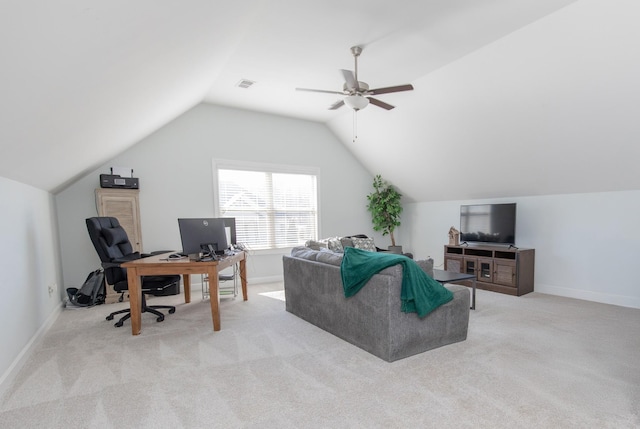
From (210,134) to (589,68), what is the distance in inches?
195

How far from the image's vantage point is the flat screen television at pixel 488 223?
4.62 meters

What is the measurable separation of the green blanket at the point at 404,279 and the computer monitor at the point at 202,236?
1.57 meters

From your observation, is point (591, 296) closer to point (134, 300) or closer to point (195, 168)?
A: point (134, 300)

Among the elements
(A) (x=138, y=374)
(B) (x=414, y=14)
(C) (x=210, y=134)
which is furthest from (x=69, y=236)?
(B) (x=414, y=14)

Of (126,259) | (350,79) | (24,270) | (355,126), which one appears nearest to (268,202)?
(355,126)

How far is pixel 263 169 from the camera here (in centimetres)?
556

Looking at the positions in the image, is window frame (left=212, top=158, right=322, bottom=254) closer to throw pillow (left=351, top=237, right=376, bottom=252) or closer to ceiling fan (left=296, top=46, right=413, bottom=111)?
throw pillow (left=351, top=237, right=376, bottom=252)

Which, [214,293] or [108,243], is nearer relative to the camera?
[214,293]

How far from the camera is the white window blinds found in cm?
536

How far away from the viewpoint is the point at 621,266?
3762 millimetres

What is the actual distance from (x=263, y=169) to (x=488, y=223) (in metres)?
3.96

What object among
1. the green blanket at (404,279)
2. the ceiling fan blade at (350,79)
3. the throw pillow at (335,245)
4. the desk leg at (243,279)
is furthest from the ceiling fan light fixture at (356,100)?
the desk leg at (243,279)

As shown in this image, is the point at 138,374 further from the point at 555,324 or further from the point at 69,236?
the point at 555,324

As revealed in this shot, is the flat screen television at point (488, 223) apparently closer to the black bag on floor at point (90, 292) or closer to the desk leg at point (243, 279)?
the desk leg at point (243, 279)
